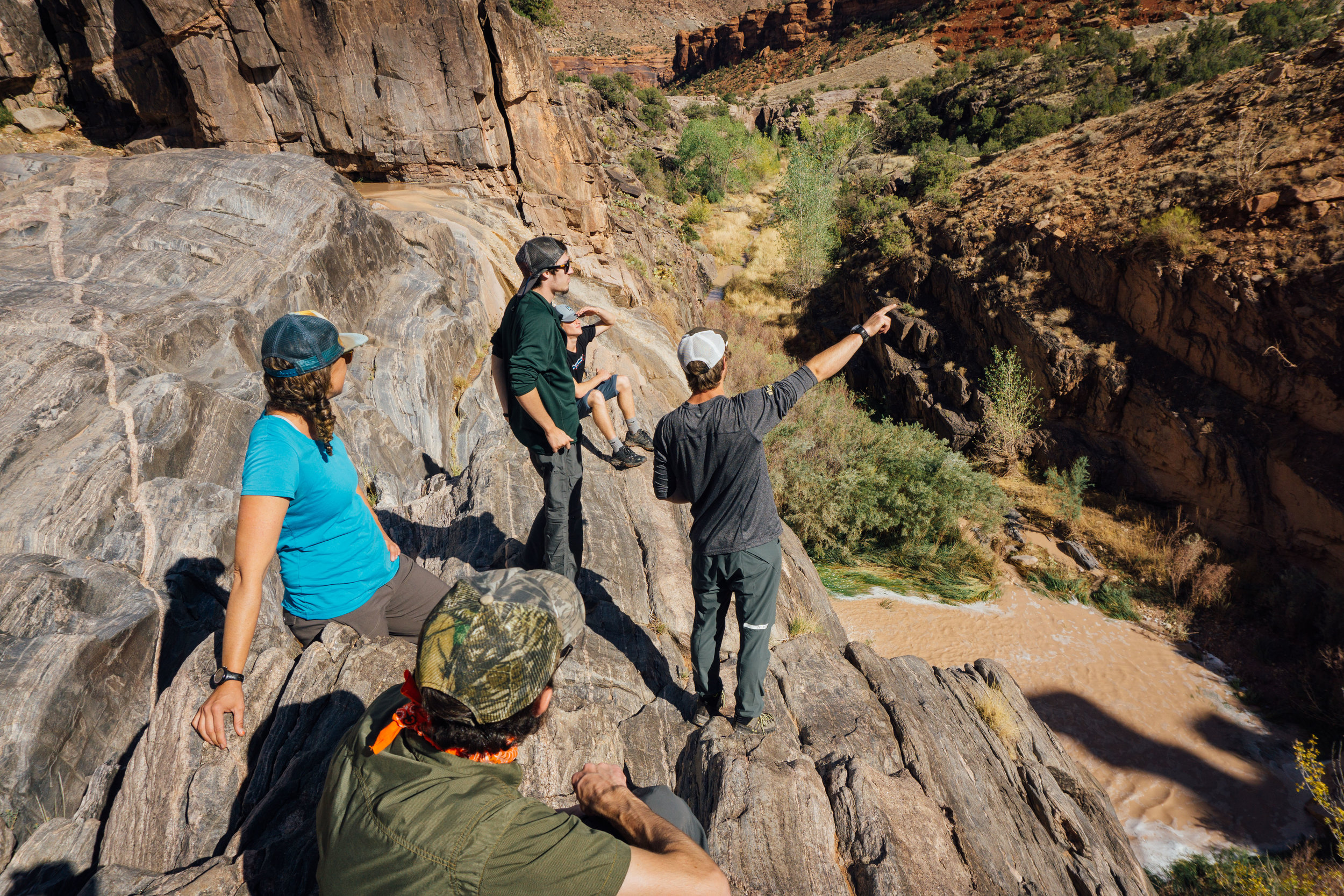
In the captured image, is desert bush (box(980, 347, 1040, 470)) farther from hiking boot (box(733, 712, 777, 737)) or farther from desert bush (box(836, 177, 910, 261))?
hiking boot (box(733, 712, 777, 737))

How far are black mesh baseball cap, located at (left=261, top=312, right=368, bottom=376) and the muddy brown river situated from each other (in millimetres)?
7577

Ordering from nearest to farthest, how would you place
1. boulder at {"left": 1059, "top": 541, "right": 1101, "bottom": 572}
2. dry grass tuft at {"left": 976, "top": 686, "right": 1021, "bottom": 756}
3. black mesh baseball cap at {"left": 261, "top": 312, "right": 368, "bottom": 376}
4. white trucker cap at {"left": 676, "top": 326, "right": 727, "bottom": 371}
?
black mesh baseball cap at {"left": 261, "top": 312, "right": 368, "bottom": 376} < white trucker cap at {"left": 676, "top": 326, "right": 727, "bottom": 371} < dry grass tuft at {"left": 976, "top": 686, "right": 1021, "bottom": 756} < boulder at {"left": 1059, "top": 541, "right": 1101, "bottom": 572}

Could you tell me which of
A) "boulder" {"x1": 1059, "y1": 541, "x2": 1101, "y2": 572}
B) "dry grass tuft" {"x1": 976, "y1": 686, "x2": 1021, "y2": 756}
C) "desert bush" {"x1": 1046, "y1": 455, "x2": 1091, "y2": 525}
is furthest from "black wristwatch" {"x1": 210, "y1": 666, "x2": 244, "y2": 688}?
"desert bush" {"x1": 1046, "y1": 455, "x2": 1091, "y2": 525}

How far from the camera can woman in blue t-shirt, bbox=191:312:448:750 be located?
190cm

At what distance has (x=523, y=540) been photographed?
4.48 meters

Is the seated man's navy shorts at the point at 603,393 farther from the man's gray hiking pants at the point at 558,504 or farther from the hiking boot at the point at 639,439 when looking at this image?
the hiking boot at the point at 639,439

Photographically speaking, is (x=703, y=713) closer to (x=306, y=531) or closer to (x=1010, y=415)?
(x=306, y=531)

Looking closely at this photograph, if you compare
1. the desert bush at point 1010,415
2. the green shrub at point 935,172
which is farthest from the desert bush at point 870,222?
the desert bush at point 1010,415

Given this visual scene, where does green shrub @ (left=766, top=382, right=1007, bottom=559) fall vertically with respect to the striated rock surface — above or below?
below

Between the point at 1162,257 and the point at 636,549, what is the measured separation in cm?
1363

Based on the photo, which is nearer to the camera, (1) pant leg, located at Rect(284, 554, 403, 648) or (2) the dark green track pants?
(1) pant leg, located at Rect(284, 554, 403, 648)

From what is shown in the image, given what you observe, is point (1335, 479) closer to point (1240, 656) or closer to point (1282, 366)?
point (1282, 366)

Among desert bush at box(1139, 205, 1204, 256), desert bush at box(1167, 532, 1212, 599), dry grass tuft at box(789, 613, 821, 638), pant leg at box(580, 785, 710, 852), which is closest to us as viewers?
pant leg at box(580, 785, 710, 852)

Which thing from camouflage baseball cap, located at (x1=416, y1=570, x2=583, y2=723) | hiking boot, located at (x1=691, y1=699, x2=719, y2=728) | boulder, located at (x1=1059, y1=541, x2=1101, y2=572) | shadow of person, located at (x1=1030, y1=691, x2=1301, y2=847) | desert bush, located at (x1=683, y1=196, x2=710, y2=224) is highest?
desert bush, located at (x1=683, y1=196, x2=710, y2=224)
